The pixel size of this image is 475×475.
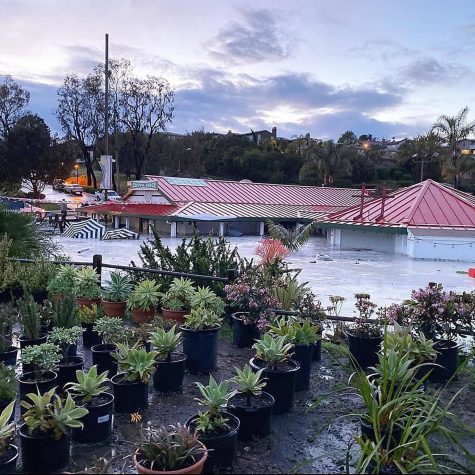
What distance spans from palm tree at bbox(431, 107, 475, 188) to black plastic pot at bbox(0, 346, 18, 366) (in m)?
48.6

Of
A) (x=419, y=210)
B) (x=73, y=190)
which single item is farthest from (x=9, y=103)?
(x=419, y=210)

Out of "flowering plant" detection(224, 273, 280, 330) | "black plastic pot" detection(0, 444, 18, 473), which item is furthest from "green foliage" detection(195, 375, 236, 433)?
"flowering plant" detection(224, 273, 280, 330)

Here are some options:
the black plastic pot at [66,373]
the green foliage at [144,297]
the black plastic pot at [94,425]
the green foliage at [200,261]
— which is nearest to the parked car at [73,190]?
the green foliage at [200,261]

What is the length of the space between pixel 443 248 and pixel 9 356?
68.0 ft

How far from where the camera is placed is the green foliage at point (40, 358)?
169 inches

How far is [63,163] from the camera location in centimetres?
4856

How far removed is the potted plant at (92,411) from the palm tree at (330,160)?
4842 centimetres

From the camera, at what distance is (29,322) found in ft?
17.7

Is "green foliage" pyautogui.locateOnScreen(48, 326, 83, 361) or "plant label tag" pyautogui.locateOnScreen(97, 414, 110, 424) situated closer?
"plant label tag" pyautogui.locateOnScreen(97, 414, 110, 424)

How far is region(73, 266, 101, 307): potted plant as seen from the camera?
25.6ft

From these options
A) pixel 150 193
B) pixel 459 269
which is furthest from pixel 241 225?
pixel 459 269

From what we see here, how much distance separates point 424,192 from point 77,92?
36050mm

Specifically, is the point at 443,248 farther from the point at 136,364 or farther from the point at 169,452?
the point at 169,452

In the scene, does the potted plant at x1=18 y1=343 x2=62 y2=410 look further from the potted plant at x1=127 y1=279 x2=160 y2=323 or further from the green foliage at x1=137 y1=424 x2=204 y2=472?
the potted plant at x1=127 y1=279 x2=160 y2=323
